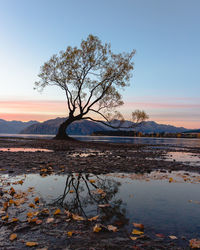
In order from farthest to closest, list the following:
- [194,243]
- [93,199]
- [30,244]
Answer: [93,199] < [194,243] < [30,244]

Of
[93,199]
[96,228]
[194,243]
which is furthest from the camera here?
[93,199]

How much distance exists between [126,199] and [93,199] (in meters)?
1.01

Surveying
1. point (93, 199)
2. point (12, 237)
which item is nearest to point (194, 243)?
point (93, 199)

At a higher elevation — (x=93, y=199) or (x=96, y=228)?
(x=96, y=228)

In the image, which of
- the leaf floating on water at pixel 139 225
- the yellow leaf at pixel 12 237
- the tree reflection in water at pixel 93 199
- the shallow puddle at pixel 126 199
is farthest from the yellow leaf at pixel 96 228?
the yellow leaf at pixel 12 237

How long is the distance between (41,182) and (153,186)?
14.5ft

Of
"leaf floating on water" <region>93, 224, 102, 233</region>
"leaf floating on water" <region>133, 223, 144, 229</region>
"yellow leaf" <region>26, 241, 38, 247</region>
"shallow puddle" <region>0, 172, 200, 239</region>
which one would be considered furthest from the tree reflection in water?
"yellow leaf" <region>26, 241, 38, 247</region>

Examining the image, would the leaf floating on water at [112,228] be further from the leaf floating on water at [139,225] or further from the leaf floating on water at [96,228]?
the leaf floating on water at [139,225]

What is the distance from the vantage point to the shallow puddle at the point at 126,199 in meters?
4.43

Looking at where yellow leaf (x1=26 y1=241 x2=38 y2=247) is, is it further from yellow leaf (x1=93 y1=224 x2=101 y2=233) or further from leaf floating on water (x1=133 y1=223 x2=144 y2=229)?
leaf floating on water (x1=133 y1=223 x2=144 y2=229)

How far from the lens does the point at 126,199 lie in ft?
19.6

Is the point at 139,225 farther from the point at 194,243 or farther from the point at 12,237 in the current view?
the point at 12,237

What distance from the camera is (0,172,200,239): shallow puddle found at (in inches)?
174

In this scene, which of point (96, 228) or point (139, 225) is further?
point (139, 225)
